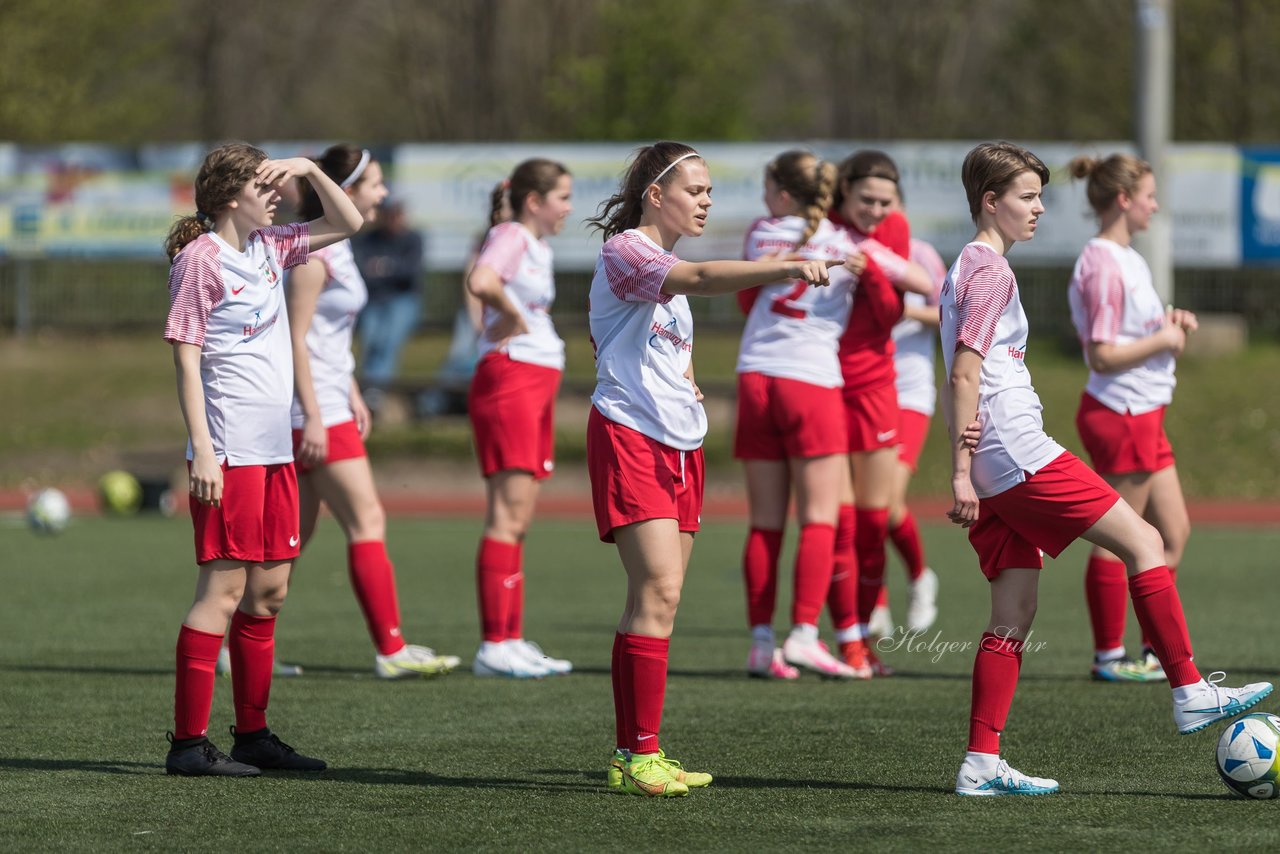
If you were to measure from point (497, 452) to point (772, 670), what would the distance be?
148 centimetres

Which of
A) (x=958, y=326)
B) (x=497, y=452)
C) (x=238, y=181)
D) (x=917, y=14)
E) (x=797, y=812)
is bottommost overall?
(x=797, y=812)

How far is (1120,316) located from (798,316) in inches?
50.0

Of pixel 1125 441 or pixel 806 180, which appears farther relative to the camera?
pixel 806 180

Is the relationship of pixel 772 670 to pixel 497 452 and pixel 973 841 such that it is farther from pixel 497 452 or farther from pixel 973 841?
pixel 973 841

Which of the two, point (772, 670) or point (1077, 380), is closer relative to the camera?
point (772, 670)

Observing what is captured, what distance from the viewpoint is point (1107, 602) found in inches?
293

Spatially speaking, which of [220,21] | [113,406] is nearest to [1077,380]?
[113,406]

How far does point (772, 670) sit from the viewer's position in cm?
764

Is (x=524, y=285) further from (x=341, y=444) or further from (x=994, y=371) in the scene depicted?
(x=994, y=371)

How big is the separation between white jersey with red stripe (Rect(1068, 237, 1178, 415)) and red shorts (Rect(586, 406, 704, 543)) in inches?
94.7

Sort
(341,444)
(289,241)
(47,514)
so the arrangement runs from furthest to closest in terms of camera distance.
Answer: (47,514) → (341,444) → (289,241)

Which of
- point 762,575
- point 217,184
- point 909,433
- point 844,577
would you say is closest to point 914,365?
point 909,433

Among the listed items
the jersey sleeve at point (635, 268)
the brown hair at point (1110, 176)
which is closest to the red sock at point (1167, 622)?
the jersey sleeve at point (635, 268)

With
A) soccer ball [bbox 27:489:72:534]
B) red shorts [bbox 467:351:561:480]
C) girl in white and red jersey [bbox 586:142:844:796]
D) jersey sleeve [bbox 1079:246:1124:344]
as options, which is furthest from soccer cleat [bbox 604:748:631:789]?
soccer ball [bbox 27:489:72:534]
